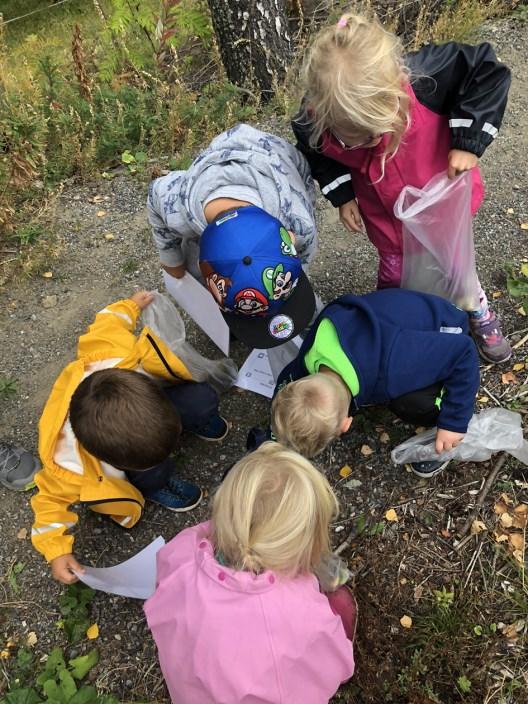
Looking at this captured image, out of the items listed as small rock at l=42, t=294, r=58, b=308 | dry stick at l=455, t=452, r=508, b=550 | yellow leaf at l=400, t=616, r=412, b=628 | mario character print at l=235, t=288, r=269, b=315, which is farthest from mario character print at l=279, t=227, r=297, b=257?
small rock at l=42, t=294, r=58, b=308

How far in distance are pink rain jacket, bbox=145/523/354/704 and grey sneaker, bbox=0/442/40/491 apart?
47.6 inches

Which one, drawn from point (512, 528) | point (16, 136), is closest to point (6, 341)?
point (16, 136)

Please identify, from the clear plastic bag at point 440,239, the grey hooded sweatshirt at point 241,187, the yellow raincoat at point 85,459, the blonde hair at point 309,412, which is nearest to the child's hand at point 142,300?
the yellow raincoat at point 85,459

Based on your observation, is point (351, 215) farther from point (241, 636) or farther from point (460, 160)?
point (241, 636)

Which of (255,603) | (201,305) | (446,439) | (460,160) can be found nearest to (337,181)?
(460,160)

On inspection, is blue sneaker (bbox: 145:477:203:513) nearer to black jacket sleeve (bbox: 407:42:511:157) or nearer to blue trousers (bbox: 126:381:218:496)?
blue trousers (bbox: 126:381:218:496)

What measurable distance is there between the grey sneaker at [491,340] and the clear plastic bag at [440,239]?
10cm

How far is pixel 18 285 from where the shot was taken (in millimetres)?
3434

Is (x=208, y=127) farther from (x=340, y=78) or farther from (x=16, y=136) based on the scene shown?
(x=340, y=78)

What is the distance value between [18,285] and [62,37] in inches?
228

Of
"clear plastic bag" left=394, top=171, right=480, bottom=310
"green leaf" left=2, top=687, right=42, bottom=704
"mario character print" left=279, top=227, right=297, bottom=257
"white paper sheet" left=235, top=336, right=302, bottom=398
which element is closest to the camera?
"mario character print" left=279, top=227, right=297, bottom=257

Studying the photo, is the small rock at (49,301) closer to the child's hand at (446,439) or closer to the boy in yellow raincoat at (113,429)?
the boy in yellow raincoat at (113,429)

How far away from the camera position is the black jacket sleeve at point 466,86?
1943 millimetres

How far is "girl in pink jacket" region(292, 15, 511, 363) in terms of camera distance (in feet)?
5.89
